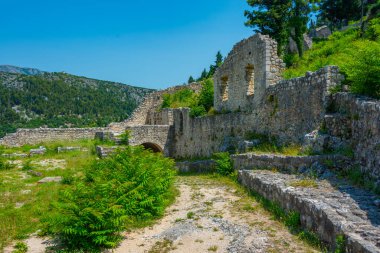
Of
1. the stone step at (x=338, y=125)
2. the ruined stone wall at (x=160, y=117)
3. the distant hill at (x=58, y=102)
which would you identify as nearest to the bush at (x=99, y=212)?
the stone step at (x=338, y=125)

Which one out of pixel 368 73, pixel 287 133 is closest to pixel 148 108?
pixel 287 133

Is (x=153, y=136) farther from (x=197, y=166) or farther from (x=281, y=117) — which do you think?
(x=281, y=117)

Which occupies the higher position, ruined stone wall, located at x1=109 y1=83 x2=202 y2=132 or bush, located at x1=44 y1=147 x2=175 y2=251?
ruined stone wall, located at x1=109 y1=83 x2=202 y2=132

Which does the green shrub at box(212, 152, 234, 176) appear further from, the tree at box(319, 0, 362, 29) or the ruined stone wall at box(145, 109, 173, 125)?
the tree at box(319, 0, 362, 29)

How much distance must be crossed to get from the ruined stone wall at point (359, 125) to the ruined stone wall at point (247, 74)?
530 centimetres

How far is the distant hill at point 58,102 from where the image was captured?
Answer: 97.8 meters

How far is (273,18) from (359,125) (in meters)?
22.3

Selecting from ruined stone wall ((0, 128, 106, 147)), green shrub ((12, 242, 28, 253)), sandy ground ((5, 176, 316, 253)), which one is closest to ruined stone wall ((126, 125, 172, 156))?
ruined stone wall ((0, 128, 106, 147))

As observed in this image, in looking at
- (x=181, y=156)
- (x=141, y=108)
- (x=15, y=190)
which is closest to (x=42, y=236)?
(x=15, y=190)

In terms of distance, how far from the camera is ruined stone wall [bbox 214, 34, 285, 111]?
1558 centimetres

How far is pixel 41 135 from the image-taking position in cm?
2550

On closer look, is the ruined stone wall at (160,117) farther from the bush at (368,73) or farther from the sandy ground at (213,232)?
the bush at (368,73)

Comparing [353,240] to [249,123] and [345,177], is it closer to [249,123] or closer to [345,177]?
[345,177]

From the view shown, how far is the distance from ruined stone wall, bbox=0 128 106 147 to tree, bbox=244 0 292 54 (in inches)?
628
